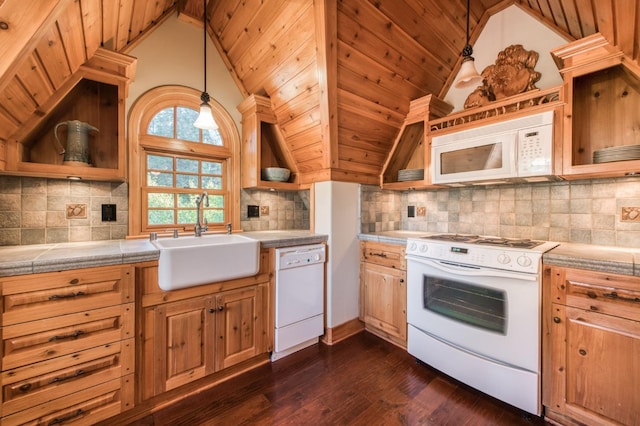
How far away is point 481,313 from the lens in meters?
1.75

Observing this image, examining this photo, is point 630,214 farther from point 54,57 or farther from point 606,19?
point 54,57

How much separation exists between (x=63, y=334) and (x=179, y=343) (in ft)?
1.92

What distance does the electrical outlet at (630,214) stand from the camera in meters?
1.73

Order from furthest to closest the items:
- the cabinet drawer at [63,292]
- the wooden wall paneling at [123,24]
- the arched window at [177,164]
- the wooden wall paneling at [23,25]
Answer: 1. the arched window at [177,164]
2. the wooden wall paneling at [123,24]
3. the cabinet drawer at [63,292]
4. the wooden wall paneling at [23,25]

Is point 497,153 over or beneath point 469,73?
beneath

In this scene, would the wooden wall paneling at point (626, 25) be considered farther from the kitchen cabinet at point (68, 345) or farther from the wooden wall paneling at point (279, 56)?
the kitchen cabinet at point (68, 345)

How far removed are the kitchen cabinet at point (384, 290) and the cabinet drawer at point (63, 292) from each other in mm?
1936

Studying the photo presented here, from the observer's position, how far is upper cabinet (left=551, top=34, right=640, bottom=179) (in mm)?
1562

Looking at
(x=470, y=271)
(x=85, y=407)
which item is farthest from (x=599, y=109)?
(x=85, y=407)

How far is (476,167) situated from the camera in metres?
2.10

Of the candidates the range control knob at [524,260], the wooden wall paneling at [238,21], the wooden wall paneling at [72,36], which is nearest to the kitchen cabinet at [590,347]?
the range control knob at [524,260]

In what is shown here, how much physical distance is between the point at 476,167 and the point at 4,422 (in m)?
3.21

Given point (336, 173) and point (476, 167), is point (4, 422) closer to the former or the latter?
point (336, 173)

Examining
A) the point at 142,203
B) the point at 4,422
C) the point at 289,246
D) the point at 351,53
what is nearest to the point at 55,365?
the point at 4,422
